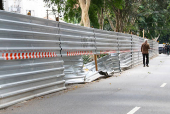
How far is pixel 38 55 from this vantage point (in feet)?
27.6

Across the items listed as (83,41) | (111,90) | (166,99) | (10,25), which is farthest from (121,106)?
(83,41)

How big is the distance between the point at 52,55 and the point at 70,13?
821 inches

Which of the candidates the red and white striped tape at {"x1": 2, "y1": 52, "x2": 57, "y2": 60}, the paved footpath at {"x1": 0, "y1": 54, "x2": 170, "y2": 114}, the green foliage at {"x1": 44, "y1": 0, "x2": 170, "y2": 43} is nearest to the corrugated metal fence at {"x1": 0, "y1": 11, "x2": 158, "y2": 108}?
the red and white striped tape at {"x1": 2, "y1": 52, "x2": 57, "y2": 60}

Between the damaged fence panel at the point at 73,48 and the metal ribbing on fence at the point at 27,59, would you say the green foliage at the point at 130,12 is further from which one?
the metal ribbing on fence at the point at 27,59

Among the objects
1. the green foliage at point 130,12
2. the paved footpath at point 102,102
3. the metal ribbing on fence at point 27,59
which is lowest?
the paved footpath at point 102,102

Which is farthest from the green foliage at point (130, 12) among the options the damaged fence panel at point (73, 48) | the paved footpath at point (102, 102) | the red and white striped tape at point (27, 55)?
the red and white striped tape at point (27, 55)

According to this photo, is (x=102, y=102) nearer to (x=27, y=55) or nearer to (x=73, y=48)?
(x=27, y=55)

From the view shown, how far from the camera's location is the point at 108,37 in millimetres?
14734

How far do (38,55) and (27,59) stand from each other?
50 cm

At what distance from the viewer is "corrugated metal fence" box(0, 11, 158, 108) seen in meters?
7.20

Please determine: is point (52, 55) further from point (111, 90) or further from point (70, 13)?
point (70, 13)

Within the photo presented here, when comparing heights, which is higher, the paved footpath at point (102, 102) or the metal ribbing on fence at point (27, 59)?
the metal ribbing on fence at point (27, 59)

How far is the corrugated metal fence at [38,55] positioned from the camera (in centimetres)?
720

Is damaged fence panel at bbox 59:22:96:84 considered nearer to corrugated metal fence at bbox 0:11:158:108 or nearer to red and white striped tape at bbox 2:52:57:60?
corrugated metal fence at bbox 0:11:158:108
